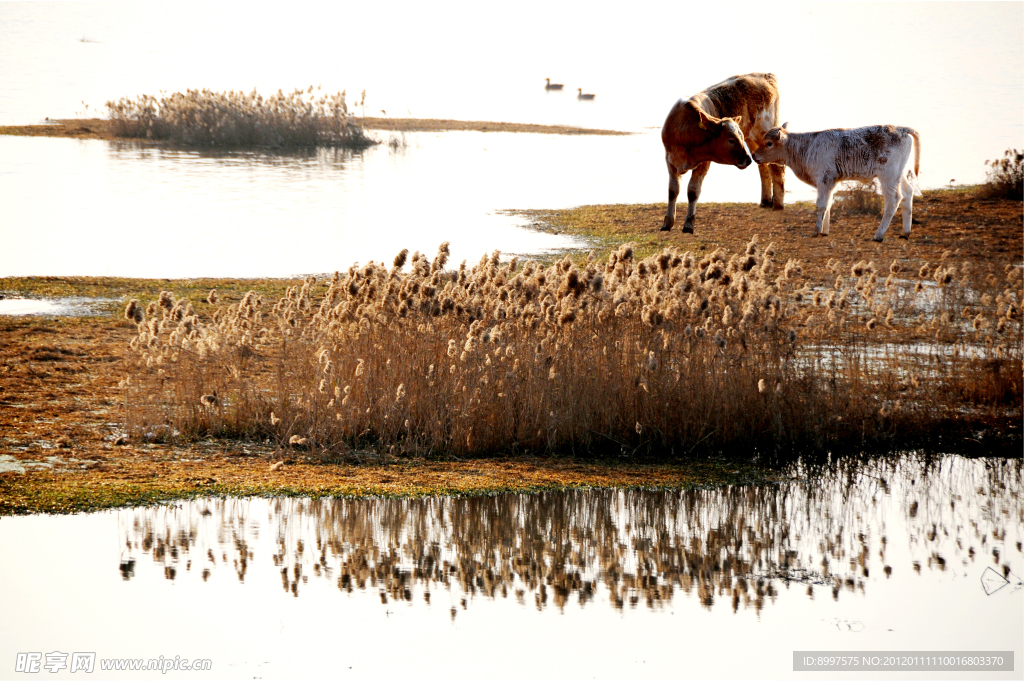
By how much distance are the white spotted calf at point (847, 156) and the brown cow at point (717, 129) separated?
0.28m

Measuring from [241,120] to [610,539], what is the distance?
32319mm

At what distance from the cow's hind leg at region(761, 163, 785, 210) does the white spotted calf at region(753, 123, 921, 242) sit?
0.20 meters

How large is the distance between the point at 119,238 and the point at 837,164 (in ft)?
40.9

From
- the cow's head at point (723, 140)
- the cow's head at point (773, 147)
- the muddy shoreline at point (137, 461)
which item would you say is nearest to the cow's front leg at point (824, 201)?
the cow's head at point (773, 147)

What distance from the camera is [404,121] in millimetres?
49094

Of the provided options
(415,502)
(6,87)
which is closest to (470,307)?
(415,502)

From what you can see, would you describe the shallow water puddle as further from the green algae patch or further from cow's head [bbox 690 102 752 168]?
cow's head [bbox 690 102 752 168]

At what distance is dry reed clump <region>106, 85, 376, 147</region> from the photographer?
36.5 m

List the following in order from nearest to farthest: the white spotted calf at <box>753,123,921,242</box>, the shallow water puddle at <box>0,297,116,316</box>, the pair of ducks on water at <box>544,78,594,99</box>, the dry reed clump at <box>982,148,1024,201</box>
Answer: the white spotted calf at <box>753,123,921,242</box>
the shallow water puddle at <box>0,297,116,316</box>
the dry reed clump at <box>982,148,1024,201</box>
the pair of ducks on water at <box>544,78,594,99</box>

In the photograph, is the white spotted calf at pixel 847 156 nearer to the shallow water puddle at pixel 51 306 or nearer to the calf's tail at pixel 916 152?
the calf's tail at pixel 916 152

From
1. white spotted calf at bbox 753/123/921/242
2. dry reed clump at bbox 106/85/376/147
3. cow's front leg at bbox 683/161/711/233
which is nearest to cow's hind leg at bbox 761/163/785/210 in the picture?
white spotted calf at bbox 753/123/921/242

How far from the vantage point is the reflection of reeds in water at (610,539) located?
6.12 m

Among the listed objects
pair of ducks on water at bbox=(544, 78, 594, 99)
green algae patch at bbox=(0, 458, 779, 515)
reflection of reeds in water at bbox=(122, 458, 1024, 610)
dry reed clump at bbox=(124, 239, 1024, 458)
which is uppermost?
pair of ducks on water at bbox=(544, 78, 594, 99)

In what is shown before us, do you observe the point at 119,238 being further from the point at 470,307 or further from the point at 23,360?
the point at 470,307
